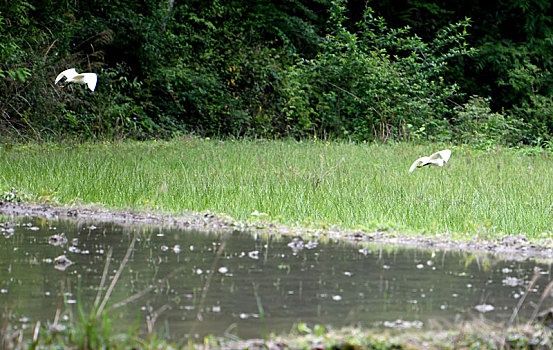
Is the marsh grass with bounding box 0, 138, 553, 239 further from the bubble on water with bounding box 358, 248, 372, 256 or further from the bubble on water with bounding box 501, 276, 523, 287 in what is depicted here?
the bubble on water with bounding box 501, 276, 523, 287

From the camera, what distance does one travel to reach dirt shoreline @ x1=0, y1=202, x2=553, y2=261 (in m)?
5.94

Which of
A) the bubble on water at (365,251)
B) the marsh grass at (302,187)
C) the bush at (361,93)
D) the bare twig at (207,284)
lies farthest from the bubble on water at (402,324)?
the bush at (361,93)

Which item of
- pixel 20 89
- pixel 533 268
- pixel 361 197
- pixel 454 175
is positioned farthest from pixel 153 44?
pixel 533 268

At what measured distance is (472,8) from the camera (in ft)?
85.3

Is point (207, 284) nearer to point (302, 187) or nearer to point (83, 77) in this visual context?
point (302, 187)

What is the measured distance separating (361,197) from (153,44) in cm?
1182

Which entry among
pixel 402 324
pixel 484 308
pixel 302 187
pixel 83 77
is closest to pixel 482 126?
pixel 302 187

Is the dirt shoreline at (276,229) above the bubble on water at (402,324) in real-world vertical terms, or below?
above

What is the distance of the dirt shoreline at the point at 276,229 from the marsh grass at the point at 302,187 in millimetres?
230

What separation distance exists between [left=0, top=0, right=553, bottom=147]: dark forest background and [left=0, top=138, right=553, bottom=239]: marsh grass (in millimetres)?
3640

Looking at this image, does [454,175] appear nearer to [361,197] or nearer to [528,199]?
[528,199]

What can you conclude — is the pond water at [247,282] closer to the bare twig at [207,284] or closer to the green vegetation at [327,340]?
the bare twig at [207,284]

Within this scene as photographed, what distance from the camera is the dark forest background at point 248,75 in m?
16.5

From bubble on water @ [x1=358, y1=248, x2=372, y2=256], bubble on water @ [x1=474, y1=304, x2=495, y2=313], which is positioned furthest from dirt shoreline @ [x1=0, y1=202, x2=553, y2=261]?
bubble on water @ [x1=474, y1=304, x2=495, y2=313]
